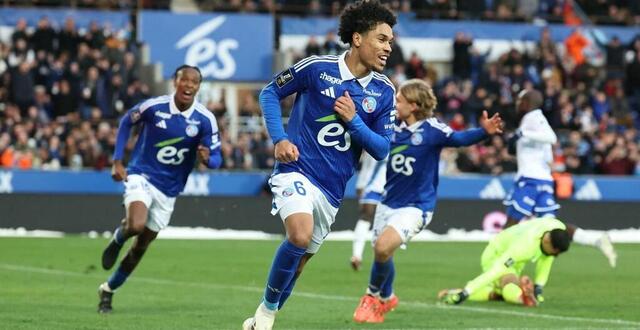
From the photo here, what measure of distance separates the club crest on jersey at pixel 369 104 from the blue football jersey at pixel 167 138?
13.5 ft

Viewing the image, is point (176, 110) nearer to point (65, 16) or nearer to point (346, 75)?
point (346, 75)

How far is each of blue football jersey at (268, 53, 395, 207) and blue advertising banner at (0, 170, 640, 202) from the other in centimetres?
1820

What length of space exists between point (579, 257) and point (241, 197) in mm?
7283

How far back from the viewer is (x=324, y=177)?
1008 centimetres

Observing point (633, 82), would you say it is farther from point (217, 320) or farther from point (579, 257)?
point (217, 320)

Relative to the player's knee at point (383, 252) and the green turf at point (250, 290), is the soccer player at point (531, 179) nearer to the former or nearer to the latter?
the green turf at point (250, 290)

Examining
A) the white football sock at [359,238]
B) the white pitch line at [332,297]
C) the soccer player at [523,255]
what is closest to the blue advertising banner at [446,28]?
the white football sock at [359,238]

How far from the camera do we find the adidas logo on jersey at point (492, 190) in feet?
104

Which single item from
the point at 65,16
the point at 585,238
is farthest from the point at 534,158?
the point at 65,16

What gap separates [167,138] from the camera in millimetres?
14109

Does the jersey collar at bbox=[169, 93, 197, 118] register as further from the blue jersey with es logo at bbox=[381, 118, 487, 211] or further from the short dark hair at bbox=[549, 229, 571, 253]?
the short dark hair at bbox=[549, 229, 571, 253]

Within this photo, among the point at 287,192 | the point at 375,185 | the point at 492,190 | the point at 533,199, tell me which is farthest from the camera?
the point at 492,190

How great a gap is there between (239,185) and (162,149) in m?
16.6

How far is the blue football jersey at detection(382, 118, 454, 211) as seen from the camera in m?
→ 13.6
